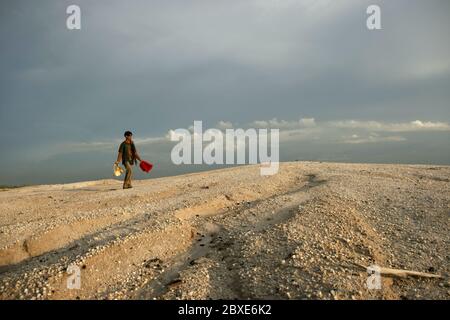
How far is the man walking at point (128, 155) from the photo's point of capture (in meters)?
18.7

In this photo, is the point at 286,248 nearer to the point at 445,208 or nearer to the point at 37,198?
the point at 445,208

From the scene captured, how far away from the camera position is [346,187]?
47.5 feet

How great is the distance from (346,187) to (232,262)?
29.1 feet

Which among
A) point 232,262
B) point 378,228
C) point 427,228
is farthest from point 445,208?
point 232,262

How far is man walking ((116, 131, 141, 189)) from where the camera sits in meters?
18.7

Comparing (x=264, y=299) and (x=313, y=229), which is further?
(x=313, y=229)

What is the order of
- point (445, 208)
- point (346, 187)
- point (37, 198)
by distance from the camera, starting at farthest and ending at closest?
point (37, 198)
point (346, 187)
point (445, 208)

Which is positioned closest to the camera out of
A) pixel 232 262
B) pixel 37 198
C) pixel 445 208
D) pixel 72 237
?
pixel 232 262

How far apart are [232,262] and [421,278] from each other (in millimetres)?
4235

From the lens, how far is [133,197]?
1475 centimetres

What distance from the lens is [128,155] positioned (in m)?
18.7
